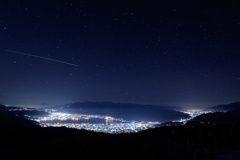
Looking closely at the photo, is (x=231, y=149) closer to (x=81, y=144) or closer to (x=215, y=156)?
(x=215, y=156)

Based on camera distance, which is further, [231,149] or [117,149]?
[231,149]

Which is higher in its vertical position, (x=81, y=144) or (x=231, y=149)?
(x=81, y=144)

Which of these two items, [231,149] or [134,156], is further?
[231,149]

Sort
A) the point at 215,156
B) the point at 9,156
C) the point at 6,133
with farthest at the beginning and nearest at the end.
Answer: the point at 6,133 < the point at 215,156 < the point at 9,156

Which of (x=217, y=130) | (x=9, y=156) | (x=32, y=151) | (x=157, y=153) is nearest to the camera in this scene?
(x=9, y=156)

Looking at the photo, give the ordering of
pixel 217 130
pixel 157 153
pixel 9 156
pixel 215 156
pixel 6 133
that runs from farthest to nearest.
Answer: pixel 6 133, pixel 217 130, pixel 215 156, pixel 157 153, pixel 9 156

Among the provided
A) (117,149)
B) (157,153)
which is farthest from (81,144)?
(157,153)

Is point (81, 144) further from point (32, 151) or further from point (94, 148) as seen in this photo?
point (32, 151)

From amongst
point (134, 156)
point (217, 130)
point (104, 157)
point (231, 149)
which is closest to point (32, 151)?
point (104, 157)

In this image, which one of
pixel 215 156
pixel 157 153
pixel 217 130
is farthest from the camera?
pixel 217 130
